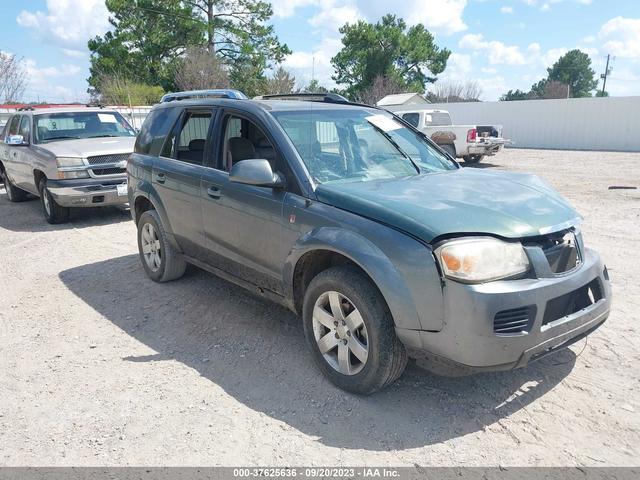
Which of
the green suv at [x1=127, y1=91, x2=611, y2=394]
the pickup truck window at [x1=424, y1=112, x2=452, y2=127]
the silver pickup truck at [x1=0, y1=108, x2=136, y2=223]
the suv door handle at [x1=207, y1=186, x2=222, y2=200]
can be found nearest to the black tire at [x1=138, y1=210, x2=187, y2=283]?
the green suv at [x1=127, y1=91, x2=611, y2=394]

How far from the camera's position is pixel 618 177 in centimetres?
1396

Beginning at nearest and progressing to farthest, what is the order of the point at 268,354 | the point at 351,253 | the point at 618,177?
the point at 351,253 → the point at 268,354 → the point at 618,177

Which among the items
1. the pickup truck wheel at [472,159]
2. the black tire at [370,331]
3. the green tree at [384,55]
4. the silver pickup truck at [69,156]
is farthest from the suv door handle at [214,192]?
the green tree at [384,55]

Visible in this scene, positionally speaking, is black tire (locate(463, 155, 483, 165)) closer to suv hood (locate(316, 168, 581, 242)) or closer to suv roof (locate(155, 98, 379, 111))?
suv roof (locate(155, 98, 379, 111))

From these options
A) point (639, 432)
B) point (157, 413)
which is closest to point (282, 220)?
point (157, 413)

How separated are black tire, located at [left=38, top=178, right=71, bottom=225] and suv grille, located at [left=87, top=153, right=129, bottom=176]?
3.02 feet

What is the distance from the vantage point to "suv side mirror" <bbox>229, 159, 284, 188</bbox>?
11.9ft

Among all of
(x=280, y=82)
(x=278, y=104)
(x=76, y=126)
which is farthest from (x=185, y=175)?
(x=280, y=82)

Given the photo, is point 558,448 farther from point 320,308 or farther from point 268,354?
point 268,354

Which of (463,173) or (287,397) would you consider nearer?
(287,397)

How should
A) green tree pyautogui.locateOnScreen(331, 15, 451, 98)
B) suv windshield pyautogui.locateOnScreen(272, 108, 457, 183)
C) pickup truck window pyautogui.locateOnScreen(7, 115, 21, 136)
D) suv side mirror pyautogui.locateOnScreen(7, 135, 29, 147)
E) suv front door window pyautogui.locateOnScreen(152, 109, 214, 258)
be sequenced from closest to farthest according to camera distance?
1. suv windshield pyautogui.locateOnScreen(272, 108, 457, 183)
2. suv front door window pyautogui.locateOnScreen(152, 109, 214, 258)
3. suv side mirror pyautogui.locateOnScreen(7, 135, 29, 147)
4. pickup truck window pyautogui.locateOnScreen(7, 115, 21, 136)
5. green tree pyautogui.locateOnScreen(331, 15, 451, 98)

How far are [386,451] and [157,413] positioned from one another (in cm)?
146

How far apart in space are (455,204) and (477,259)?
484 millimetres

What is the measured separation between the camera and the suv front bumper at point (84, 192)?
8.48 m
